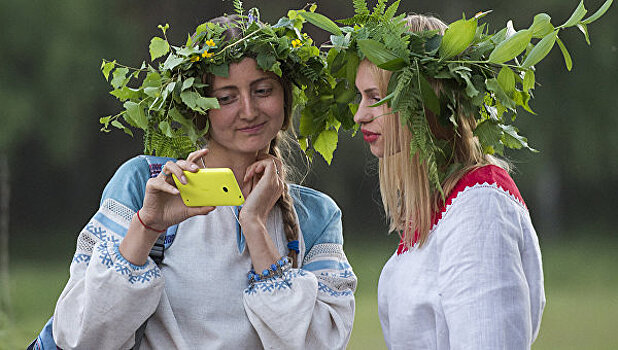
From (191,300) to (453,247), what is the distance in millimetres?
878

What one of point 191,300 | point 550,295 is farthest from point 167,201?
point 550,295

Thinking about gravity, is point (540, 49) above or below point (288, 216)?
above

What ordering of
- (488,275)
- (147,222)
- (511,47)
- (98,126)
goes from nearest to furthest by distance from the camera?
(488,275) < (511,47) < (147,222) < (98,126)

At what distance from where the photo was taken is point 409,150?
1969mm

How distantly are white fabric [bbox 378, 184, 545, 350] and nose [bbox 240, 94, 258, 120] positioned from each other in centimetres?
69

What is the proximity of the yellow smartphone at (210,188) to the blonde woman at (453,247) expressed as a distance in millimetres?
379

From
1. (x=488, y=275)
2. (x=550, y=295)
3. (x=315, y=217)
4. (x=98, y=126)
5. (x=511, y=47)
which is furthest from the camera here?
(x=98, y=126)

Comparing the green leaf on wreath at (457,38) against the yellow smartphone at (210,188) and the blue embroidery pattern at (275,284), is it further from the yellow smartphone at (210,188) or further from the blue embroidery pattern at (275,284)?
the blue embroidery pattern at (275,284)

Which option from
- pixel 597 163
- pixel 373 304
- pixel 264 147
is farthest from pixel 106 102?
pixel 264 147

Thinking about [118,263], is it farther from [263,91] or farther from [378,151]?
[378,151]

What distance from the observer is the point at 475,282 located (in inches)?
67.3

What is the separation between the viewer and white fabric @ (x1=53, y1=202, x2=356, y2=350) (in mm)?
2189

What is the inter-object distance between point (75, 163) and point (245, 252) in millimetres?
9426

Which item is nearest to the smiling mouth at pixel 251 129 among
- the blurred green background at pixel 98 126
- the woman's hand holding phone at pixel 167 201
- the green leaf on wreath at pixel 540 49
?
the woman's hand holding phone at pixel 167 201
